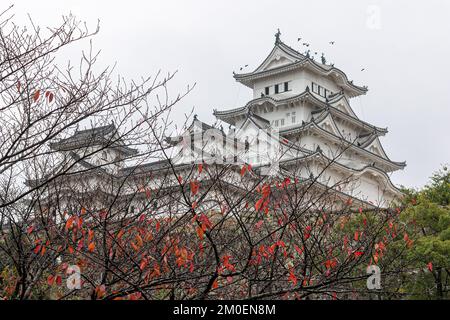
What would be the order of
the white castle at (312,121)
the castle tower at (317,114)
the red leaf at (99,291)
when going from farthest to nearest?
the castle tower at (317,114) → the white castle at (312,121) → the red leaf at (99,291)

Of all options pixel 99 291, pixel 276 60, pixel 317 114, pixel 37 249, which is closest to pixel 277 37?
pixel 276 60

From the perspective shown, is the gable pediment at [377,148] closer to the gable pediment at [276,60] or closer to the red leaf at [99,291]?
the gable pediment at [276,60]

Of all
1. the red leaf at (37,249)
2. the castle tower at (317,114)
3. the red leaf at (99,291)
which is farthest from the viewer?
the castle tower at (317,114)

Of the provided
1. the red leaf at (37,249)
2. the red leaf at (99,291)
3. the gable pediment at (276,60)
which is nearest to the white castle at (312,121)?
the gable pediment at (276,60)

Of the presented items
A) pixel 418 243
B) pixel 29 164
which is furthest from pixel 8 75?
pixel 418 243

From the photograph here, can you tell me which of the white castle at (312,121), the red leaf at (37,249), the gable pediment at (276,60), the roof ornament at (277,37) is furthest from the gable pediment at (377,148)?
the red leaf at (37,249)

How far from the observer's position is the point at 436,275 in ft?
73.8

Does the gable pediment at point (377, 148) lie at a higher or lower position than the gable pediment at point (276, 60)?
lower

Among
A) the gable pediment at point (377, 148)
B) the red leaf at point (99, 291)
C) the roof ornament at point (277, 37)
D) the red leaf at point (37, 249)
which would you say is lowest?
the red leaf at point (99, 291)

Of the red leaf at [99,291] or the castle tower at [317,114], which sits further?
the castle tower at [317,114]
